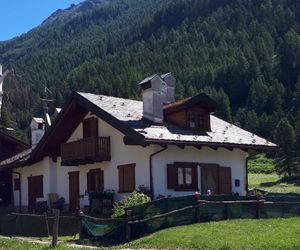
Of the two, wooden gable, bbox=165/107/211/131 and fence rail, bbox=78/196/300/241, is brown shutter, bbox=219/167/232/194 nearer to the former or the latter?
wooden gable, bbox=165/107/211/131

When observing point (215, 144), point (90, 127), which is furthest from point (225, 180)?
point (90, 127)

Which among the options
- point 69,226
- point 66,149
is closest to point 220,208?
point 69,226

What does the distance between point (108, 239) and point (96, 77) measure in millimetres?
151574

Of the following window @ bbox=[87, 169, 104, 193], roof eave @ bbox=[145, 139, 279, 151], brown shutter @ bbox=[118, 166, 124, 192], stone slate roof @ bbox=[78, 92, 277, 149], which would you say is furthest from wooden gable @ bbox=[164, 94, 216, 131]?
window @ bbox=[87, 169, 104, 193]

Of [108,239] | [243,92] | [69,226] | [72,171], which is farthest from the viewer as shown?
[243,92]

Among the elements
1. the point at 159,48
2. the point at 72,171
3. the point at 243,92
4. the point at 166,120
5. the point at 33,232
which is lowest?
the point at 33,232

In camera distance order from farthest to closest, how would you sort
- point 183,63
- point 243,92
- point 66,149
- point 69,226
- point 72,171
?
point 183,63 < point 243,92 < point 72,171 < point 66,149 < point 69,226

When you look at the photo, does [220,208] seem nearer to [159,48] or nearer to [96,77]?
[96,77]

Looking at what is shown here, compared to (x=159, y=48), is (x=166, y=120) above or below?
below

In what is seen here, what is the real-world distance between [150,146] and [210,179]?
3.95 metres

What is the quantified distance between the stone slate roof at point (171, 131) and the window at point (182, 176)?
1.39 metres

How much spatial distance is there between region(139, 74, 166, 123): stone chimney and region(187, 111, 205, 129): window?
1.63 m

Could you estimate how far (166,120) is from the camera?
100ft

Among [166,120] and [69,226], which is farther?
[166,120]
